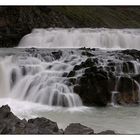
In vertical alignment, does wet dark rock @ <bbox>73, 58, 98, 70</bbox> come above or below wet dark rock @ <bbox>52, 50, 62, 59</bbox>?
below

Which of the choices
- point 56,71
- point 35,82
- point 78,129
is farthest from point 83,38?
point 78,129

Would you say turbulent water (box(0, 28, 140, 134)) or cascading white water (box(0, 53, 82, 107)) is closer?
turbulent water (box(0, 28, 140, 134))

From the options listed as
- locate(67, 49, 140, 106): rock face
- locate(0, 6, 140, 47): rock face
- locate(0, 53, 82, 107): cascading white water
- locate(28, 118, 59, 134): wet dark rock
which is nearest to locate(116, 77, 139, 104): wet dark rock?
locate(67, 49, 140, 106): rock face

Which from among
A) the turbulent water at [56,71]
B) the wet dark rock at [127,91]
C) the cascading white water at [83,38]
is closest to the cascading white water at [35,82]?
the turbulent water at [56,71]

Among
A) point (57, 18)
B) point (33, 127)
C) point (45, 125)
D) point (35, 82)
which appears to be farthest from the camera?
point (35, 82)

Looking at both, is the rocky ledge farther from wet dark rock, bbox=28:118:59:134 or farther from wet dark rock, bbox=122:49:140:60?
wet dark rock, bbox=122:49:140:60

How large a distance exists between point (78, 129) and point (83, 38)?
0.82m

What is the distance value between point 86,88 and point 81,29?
17.3 inches

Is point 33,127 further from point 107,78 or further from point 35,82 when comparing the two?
point 107,78

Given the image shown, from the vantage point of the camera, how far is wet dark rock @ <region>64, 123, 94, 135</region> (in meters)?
2.81

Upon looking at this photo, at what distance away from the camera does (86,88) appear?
3.44 meters

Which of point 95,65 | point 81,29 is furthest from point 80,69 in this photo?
point 81,29

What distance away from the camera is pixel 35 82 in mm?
3449

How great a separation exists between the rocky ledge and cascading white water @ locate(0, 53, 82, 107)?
373 millimetres
